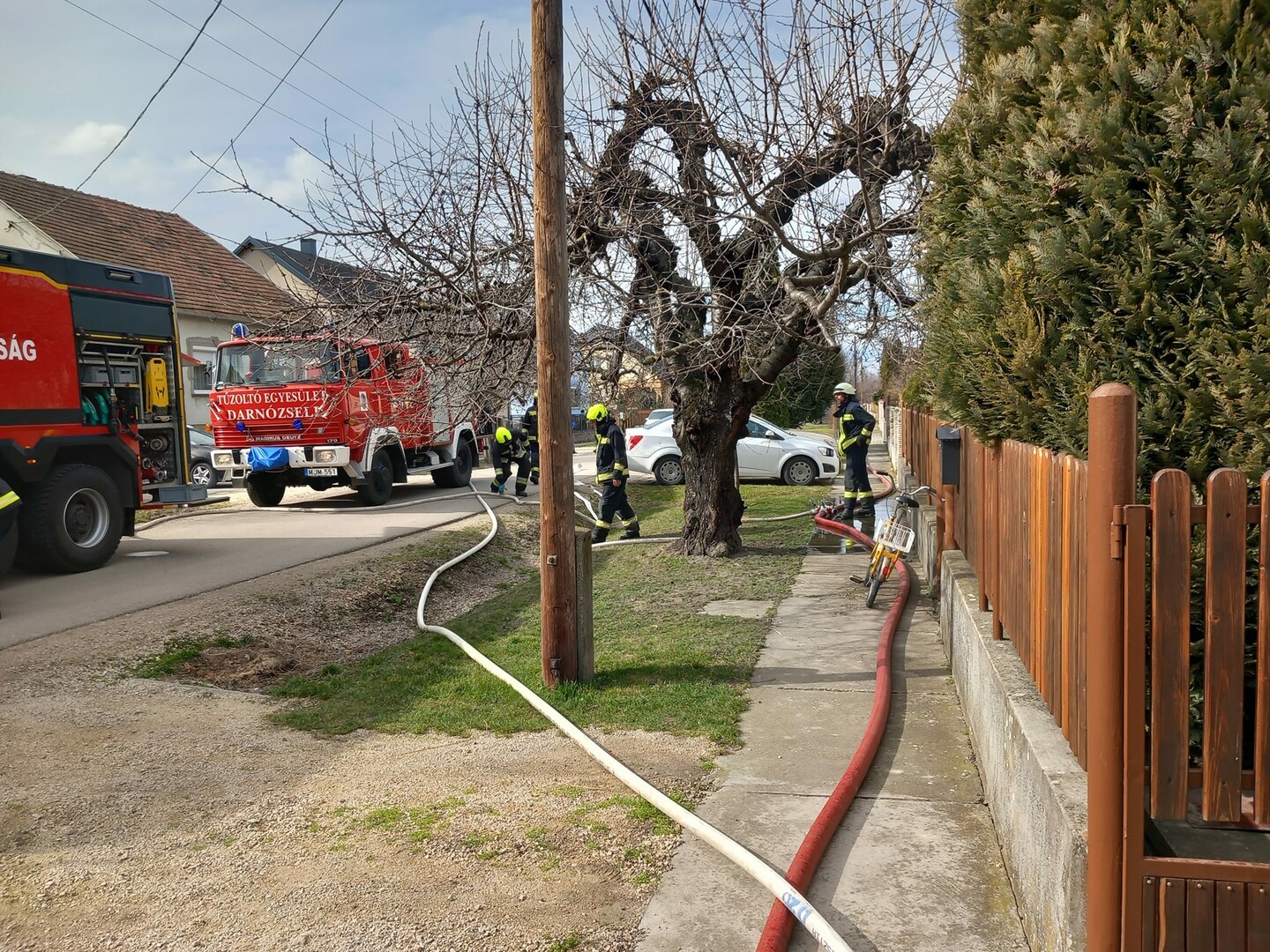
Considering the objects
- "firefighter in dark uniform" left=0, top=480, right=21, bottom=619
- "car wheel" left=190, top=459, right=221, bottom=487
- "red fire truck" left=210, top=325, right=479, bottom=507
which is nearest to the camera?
"firefighter in dark uniform" left=0, top=480, right=21, bottom=619

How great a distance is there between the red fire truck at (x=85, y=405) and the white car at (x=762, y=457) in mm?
9577

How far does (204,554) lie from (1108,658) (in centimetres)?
1004

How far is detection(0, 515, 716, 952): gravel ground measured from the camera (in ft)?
10.6

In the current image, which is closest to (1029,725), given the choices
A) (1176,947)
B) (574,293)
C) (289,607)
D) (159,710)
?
(1176,947)

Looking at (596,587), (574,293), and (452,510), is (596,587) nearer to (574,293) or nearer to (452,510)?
(574,293)

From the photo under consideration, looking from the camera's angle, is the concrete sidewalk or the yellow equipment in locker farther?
the yellow equipment in locker

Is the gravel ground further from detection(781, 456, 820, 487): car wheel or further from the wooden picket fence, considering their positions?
detection(781, 456, 820, 487): car wheel

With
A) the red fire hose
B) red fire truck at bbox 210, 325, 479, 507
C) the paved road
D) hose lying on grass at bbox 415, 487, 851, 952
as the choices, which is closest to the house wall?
the paved road

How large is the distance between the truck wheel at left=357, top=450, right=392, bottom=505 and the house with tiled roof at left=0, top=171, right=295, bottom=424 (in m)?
8.02

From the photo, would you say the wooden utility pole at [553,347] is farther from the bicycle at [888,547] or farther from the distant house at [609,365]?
the bicycle at [888,547]

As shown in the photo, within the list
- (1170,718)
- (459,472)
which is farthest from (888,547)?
(459,472)

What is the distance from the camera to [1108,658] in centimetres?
239

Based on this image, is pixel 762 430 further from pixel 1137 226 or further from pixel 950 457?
pixel 1137 226

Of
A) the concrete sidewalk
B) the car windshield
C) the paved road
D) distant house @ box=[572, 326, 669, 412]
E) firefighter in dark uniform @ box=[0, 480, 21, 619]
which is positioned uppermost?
distant house @ box=[572, 326, 669, 412]
